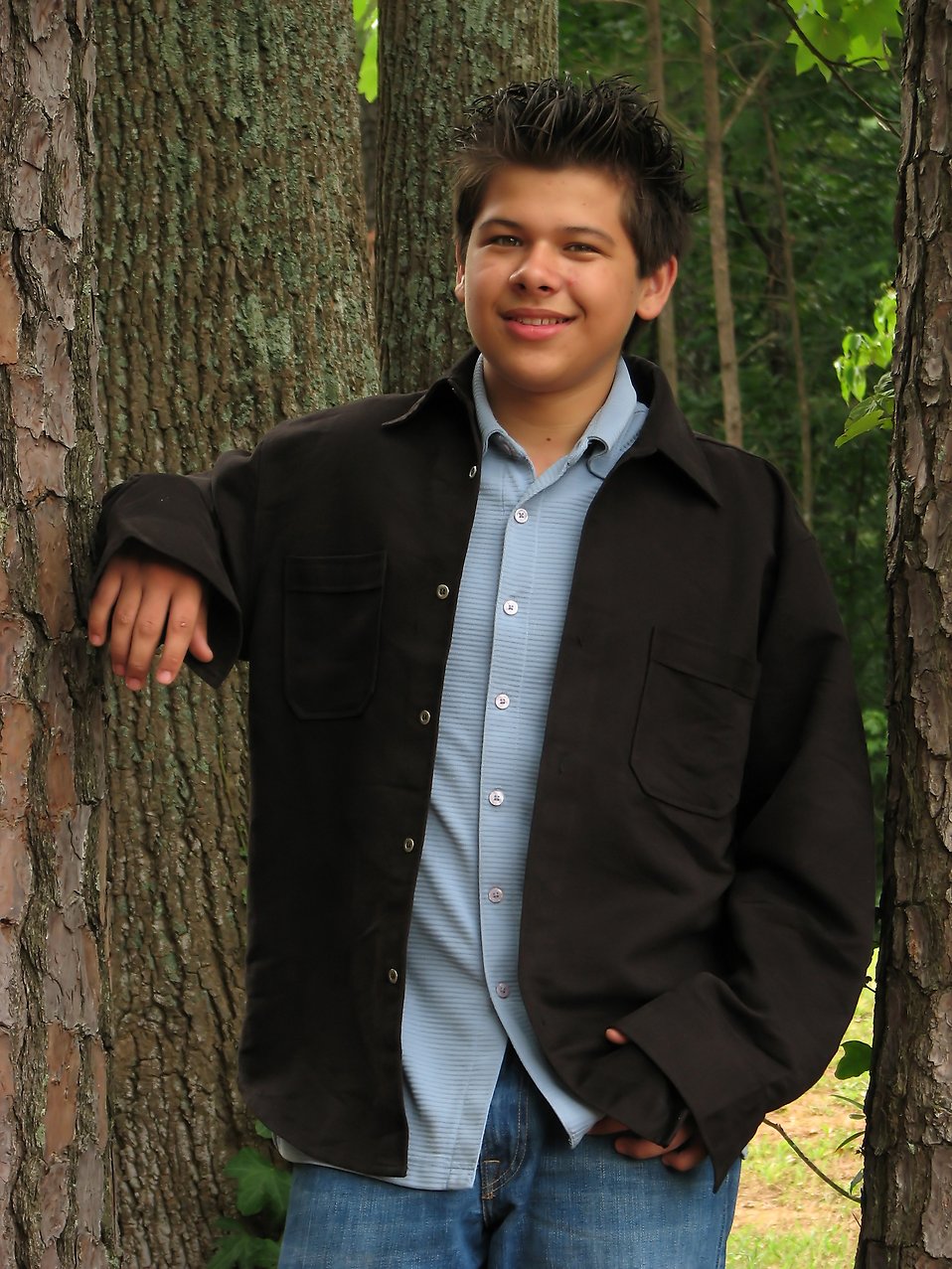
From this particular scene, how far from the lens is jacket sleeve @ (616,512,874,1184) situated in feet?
6.48

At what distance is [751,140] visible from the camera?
13.7m

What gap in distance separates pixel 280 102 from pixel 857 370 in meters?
2.79

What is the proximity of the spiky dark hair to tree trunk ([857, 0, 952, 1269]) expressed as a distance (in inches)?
13.7

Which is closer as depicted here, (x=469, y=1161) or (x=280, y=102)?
(x=469, y=1161)

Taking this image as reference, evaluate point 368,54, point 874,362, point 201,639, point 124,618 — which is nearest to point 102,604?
point 124,618

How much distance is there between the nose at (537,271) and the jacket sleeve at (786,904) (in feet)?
1.62

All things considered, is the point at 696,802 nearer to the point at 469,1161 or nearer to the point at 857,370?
the point at 469,1161

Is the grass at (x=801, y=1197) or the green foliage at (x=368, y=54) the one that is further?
the green foliage at (x=368, y=54)

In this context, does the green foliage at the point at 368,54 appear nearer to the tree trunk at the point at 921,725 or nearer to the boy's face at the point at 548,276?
the boy's face at the point at 548,276

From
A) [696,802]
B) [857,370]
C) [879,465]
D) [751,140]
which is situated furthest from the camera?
[879,465]

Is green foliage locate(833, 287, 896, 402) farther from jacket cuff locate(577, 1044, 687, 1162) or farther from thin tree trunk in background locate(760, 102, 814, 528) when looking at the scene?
thin tree trunk in background locate(760, 102, 814, 528)

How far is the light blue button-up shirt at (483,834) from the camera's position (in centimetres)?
200

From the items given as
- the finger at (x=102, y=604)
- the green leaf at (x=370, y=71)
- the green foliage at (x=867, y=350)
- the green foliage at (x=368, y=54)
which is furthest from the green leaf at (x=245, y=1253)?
the green leaf at (x=370, y=71)

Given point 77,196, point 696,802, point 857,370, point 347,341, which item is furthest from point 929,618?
point 857,370
